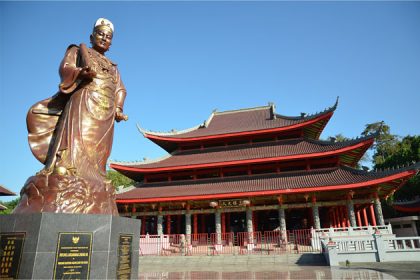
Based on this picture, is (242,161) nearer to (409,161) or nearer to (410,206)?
(410,206)

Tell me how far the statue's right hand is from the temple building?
1463 centimetres

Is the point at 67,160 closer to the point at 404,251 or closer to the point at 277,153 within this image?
the point at 404,251

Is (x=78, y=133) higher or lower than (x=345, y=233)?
higher

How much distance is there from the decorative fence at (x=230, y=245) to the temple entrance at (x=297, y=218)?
Result: 4844 mm

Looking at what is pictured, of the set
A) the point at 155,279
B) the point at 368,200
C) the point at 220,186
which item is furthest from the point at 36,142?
the point at 368,200

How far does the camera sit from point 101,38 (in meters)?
7.17

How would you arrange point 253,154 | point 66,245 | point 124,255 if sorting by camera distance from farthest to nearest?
point 253,154 < point 124,255 < point 66,245

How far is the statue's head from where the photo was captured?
715cm

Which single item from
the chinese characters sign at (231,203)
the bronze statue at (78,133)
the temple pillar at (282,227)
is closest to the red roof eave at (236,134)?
the chinese characters sign at (231,203)

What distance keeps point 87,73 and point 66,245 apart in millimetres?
3520

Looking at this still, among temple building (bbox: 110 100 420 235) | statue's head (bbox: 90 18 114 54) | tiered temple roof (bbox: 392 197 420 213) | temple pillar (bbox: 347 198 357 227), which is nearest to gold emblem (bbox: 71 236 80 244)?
statue's head (bbox: 90 18 114 54)

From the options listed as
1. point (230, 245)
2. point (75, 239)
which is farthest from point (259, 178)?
point (75, 239)

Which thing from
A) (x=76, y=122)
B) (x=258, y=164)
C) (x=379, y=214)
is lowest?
(x=379, y=214)

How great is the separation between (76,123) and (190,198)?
48.1 ft
